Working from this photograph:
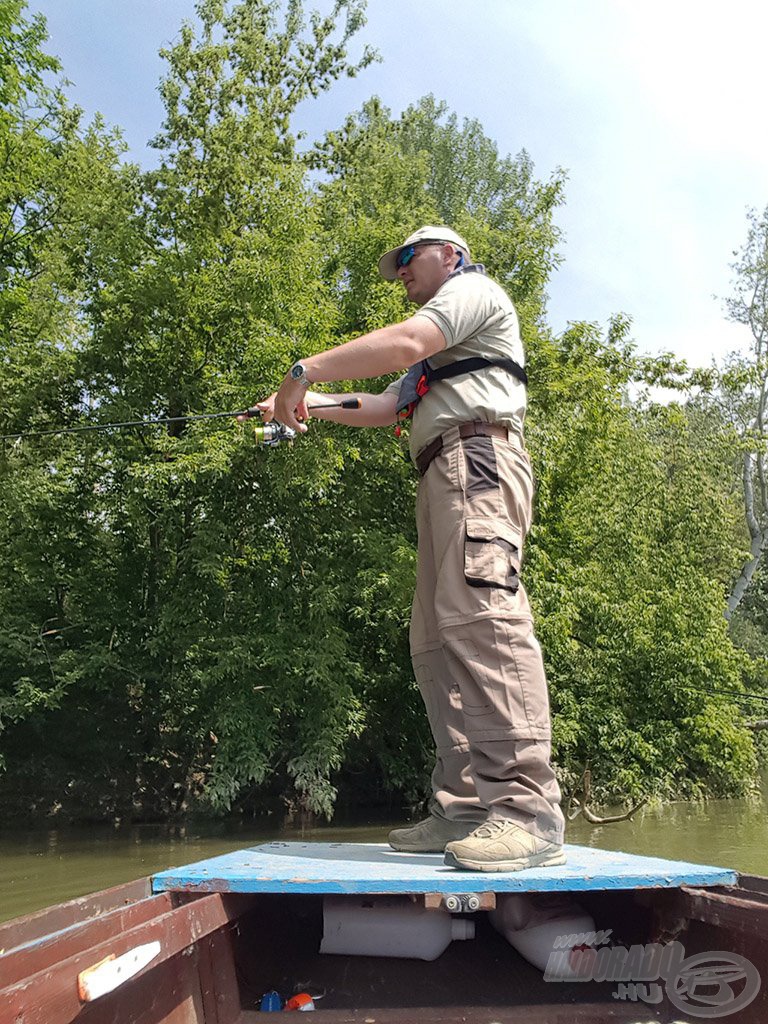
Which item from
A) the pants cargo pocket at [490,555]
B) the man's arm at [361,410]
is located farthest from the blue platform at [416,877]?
the man's arm at [361,410]

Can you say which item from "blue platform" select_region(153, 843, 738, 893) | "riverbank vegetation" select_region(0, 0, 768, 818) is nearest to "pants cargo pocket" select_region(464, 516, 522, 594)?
"blue platform" select_region(153, 843, 738, 893)

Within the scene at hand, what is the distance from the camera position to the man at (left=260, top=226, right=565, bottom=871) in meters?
2.42

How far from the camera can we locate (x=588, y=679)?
53.7ft

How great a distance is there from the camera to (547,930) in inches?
87.0

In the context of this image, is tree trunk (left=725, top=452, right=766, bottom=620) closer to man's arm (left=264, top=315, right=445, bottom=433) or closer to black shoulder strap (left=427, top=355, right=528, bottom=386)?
black shoulder strap (left=427, top=355, right=528, bottom=386)

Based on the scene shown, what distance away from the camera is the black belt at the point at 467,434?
8.91ft

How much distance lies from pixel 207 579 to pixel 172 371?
304 cm

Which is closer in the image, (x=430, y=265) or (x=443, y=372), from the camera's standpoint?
(x=443, y=372)

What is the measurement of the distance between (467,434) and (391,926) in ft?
4.29

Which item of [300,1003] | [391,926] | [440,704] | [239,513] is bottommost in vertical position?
[300,1003]

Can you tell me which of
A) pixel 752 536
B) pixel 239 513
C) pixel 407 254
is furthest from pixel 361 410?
pixel 752 536

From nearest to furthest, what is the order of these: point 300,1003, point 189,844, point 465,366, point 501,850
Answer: point 300,1003, point 501,850, point 465,366, point 189,844

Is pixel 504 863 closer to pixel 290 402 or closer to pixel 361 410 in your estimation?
pixel 290 402

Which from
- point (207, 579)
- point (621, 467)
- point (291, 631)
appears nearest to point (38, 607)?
point (207, 579)
